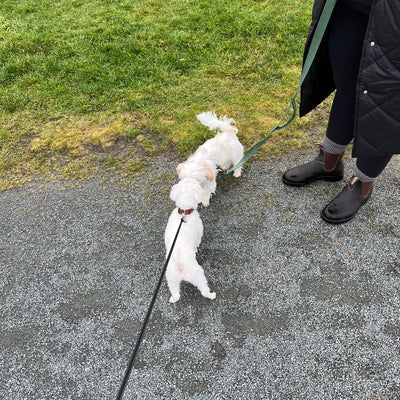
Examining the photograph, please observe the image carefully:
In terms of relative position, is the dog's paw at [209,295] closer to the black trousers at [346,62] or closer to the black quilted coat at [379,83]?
the black quilted coat at [379,83]

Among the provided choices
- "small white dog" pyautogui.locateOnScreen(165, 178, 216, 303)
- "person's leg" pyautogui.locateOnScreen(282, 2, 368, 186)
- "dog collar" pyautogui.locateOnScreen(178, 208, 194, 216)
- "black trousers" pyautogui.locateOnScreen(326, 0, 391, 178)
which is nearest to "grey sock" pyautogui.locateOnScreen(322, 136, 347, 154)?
"person's leg" pyautogui.locateOnScreen(282, 2, 368, 186)

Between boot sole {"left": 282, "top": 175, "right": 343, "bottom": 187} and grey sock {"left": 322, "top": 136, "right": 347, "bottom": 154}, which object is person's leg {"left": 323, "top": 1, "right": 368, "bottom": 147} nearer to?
grey sock {"left": 322, "top": 136, "right": 347, "bottom": 154}

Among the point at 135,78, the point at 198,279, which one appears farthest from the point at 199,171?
the point at 135,78

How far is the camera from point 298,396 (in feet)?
6.89

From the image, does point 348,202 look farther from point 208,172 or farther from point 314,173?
point 208,172

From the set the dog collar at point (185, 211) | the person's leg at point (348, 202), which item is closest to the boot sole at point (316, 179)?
the person's leg at point (348, 202)

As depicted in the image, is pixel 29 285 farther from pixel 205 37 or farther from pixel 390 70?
pixel 205 37

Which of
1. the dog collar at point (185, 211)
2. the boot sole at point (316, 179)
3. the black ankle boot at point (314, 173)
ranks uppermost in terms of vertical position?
the dog collar at point (185, 211)

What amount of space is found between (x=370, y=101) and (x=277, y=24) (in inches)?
132

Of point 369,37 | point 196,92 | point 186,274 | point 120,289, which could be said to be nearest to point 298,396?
point 186,274

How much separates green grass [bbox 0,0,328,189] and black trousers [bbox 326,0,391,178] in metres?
0.95

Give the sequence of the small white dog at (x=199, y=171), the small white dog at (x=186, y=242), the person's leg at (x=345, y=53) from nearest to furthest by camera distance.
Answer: the person's leg at (x=345, y=53), the small white dog at (x=186, y=242), the small white dog at (x=199, y=171)

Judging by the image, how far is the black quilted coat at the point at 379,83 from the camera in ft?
5.86

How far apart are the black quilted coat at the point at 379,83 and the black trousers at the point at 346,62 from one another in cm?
13
